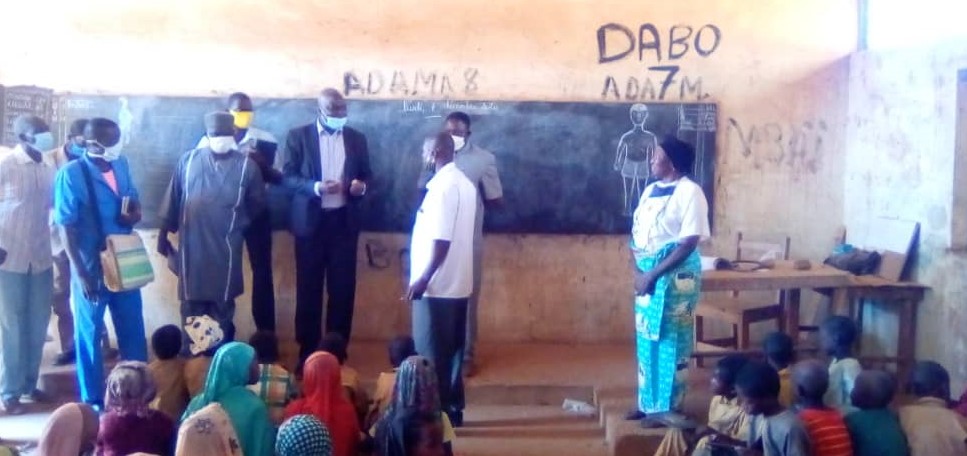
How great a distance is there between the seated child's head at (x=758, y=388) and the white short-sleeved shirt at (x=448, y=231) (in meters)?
1.60

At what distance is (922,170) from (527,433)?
3005mm

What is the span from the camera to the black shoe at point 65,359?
23.2 feet

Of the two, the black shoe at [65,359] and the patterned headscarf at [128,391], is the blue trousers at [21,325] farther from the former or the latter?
the patterned headscarf at [128,391]

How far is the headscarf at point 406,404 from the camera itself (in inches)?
170

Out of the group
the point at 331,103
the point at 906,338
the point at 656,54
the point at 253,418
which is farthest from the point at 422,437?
the point at 656,54

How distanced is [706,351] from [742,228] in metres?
1.33

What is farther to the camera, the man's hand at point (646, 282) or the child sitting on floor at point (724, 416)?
the man's hand at point (646, 282)

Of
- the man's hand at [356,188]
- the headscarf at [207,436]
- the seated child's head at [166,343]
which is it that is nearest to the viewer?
the headscarf at [207,436]

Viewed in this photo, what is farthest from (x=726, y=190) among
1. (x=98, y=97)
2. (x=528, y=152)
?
(x=98, y=97)

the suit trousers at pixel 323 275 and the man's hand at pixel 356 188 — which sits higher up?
the man's hand at pixel 356 188

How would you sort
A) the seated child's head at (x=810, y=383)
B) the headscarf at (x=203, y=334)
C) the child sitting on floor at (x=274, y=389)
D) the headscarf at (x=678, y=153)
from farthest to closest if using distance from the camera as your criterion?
1. the headscarf at (x=203, y=334)
2. the headscarf at (x=678, y=153)
3. the child sitting on floor at (x=274, y=389)
4. the seated child's head at (x=810, y=383)

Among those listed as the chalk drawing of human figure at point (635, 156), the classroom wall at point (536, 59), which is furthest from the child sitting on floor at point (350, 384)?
the chalk drawing of human figure at point (635, 156)

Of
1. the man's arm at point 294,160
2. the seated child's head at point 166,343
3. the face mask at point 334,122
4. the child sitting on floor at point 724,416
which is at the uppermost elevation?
the face mask at point 334,122

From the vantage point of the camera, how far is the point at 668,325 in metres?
5.38
